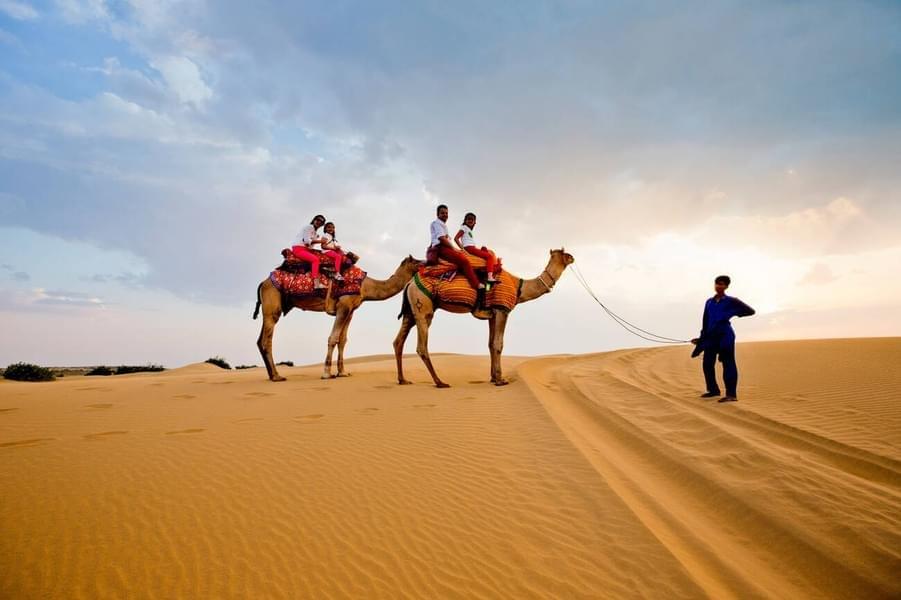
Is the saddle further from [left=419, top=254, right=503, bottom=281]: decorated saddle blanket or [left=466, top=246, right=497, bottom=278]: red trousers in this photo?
[left=466, top=246, right=497, bottom=278]: red trousers

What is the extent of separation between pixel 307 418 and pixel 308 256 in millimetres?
6112

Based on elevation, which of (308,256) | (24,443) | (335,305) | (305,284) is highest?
(308,256)

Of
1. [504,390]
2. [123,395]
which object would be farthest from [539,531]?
[123,395]

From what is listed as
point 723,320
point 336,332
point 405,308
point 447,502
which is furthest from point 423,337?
point 447,502

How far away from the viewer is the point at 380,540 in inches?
133

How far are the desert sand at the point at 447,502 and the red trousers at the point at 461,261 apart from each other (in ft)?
11.7

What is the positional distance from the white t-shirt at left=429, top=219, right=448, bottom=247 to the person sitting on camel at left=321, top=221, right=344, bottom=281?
2.89 meters

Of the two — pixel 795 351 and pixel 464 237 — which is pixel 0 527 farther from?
pixel 795 351

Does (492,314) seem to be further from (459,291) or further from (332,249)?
(332,249)

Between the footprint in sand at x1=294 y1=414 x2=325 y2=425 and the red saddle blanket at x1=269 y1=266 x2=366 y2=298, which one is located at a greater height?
the red saddle blanket at x1=269 y1=266 x2=366 y2=298

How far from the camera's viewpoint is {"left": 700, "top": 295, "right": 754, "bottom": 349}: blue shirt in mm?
8555

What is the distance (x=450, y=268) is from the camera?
10.7 metres

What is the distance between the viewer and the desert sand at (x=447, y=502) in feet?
9.67

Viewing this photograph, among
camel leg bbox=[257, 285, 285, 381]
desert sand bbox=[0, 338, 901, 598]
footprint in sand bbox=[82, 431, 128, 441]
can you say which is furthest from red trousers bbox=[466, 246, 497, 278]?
footprint in sand bbox=[82, 431, 128, 441]
